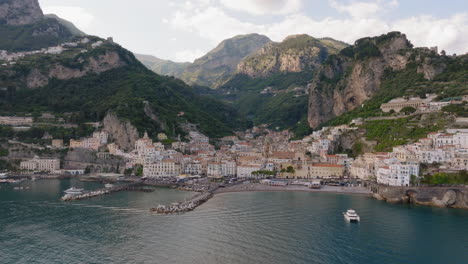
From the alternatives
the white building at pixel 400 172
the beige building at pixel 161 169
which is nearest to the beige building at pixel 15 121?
the beige building at pixel 161 169

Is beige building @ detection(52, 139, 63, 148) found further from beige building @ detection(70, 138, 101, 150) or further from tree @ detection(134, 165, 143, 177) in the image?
tree @ detection(134, 165, 143, 177)

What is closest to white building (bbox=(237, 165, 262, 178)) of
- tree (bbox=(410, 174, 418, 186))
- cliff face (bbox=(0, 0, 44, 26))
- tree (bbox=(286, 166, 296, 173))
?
tree (bbox=(286, 166, 296, 173))

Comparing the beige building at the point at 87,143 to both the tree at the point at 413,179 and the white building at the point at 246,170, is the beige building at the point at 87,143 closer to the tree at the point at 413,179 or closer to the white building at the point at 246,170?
the white building at the point at 246,170

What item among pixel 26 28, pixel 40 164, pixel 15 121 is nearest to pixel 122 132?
pixel 40 164

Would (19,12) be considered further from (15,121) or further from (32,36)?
(15,121)

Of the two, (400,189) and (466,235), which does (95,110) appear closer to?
(400,189)
